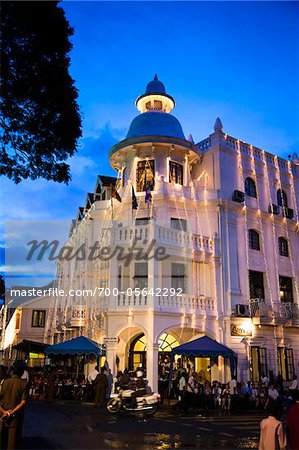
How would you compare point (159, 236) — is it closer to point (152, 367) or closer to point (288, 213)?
point (152, 367)

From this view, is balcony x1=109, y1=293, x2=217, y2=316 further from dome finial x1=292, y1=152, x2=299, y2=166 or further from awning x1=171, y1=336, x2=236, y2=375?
dome finial x1=292, y1=152, x2=299, y2=166

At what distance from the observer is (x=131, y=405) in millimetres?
16188

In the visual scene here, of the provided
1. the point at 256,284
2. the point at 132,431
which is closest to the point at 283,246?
the point at 256,284

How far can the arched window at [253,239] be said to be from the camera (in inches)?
1072

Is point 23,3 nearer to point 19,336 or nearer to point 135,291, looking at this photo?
point 135,291

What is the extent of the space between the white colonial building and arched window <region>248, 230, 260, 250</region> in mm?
66

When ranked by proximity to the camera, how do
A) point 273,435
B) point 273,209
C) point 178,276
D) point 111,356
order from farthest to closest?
point 273,209, point 178,276, point 111,356, point 273,435

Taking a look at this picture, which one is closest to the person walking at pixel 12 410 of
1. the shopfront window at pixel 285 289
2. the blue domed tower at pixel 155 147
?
the blue domed tower at pixel 155 147

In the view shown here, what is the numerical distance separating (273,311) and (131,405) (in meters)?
11.7

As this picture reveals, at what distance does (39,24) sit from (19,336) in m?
36.8

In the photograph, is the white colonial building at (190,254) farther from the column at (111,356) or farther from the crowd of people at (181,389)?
the crowd of people at (181,389)

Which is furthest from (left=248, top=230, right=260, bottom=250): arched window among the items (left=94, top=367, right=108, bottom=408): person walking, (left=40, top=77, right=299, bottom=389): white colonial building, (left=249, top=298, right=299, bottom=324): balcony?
(left=94, top=367, right=108, bottom=408): person walking

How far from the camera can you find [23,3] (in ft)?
31.6

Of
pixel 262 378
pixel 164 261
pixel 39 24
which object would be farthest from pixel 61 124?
pixel 262 378
